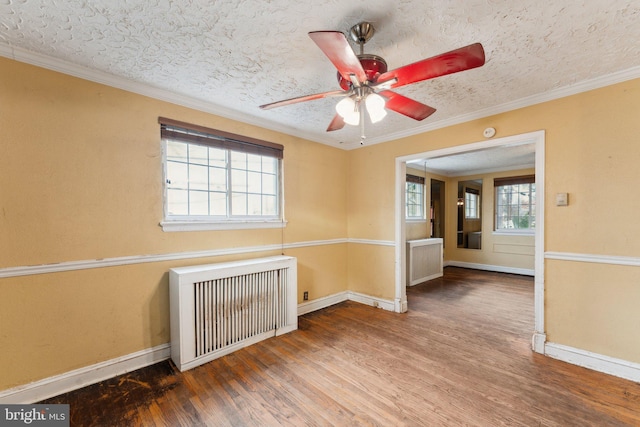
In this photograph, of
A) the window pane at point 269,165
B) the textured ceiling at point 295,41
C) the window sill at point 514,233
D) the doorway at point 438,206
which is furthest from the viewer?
the doorway at point 438,206

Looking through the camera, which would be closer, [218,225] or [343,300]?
[218,225]

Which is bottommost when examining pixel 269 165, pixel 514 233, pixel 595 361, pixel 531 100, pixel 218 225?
pixel 595 361

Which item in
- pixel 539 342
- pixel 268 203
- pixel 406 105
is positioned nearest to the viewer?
pixel 406 105

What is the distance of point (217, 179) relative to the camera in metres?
2.79

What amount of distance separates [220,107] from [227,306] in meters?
2.03

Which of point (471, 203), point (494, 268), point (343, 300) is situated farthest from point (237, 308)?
point (471, 203)

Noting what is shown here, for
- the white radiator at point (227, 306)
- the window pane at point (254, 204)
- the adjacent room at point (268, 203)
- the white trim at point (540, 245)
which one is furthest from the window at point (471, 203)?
the window pane at point (254, 204)

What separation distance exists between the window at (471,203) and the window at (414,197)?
1694 mm

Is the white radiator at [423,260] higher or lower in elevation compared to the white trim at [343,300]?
higher

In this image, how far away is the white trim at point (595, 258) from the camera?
2080 millimetres

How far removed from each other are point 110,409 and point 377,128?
3673 mm

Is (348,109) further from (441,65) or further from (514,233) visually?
(514,233)

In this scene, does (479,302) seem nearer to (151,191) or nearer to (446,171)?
(446,171)

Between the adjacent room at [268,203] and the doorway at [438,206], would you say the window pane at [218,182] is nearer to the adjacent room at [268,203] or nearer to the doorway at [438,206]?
the adjacent room at [268,203]
